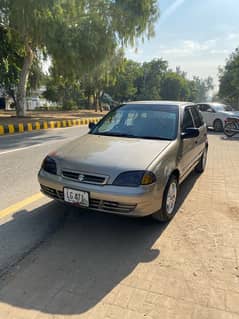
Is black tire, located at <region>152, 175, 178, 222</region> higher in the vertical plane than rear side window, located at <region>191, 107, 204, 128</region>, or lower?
lower

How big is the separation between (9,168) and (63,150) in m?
3.14

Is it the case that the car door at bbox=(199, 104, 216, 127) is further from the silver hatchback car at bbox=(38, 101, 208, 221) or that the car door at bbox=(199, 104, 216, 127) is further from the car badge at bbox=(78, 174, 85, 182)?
the car badge at bbox=(78, 174, 85, 182)

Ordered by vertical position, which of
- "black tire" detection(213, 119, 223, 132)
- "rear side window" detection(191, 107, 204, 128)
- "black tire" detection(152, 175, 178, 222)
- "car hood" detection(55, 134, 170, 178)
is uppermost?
"rear side window" detection(191, 107, 204, 128)

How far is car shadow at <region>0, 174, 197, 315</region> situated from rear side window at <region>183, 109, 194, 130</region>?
1792 millimetres

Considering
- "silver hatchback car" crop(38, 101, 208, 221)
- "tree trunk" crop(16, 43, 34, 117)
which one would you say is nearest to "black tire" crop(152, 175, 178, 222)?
"silver hatchback car" crop(38, 101, 208, 221)

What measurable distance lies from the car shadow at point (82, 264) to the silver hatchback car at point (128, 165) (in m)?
0.42

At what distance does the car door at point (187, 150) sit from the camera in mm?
4450

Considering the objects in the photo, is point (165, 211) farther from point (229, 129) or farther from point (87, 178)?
point (229, 129)

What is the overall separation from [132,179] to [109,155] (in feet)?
1.67

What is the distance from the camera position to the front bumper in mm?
3189

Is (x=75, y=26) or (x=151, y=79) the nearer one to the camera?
(x=75, y=26)

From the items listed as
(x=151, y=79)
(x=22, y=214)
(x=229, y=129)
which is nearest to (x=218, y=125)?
(x=229, y=129)

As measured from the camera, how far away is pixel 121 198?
3182mm

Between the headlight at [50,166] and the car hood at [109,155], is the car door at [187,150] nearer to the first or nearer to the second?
the car hood at [109,155]
